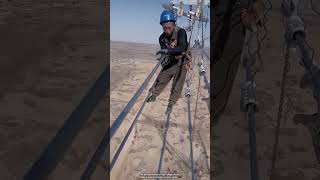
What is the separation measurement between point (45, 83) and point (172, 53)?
5403mm

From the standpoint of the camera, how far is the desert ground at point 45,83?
623cm

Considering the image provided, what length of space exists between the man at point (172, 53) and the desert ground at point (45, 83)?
1.50 metres

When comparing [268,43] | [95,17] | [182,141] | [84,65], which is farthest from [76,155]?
[95,17]

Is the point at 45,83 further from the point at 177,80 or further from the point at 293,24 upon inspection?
the point at 293,24

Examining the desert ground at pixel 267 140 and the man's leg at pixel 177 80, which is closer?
the desert ground at pixel 267 140

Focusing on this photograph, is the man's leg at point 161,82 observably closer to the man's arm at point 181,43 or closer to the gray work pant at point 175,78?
the gray work pant at point 175,78

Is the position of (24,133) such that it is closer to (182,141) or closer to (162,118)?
(182,141)

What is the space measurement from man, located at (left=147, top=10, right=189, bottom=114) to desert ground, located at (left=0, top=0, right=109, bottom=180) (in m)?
1.50

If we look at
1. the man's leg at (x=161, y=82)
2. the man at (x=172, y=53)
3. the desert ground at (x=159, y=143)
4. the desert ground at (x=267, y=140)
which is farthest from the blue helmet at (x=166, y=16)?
the desert ground at (x=159, y=143)

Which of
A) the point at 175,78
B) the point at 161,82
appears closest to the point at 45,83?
the point at 161,82

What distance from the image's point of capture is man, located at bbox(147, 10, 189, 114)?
5.68m

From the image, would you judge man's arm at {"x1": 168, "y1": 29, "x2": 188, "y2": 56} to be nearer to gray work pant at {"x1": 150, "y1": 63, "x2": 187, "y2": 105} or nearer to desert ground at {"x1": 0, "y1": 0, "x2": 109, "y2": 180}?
gray work pant at {"x1": 150, "y1": 63, "x2": 187, "y2": 105}

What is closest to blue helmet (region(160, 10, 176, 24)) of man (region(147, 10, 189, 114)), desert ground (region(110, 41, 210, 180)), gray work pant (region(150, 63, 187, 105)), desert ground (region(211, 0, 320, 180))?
man (region(147, 10, 189, 114))

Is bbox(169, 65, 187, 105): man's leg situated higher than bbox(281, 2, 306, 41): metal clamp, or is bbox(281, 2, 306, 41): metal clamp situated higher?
bbox(281, 2, 306, 41): metal clamp
